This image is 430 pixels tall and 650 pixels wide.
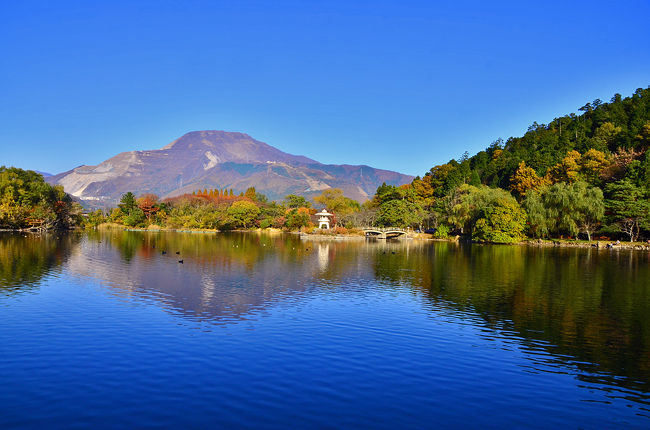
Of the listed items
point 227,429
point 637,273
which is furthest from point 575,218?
point 227,429

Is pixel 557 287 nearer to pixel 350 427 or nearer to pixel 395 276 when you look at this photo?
pixel 395 276

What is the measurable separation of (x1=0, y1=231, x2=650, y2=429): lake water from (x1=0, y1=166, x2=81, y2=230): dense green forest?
182 feet

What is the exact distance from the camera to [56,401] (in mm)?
11141

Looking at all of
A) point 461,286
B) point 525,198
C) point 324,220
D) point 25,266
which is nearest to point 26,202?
point 25,266

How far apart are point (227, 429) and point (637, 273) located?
39.1 metres

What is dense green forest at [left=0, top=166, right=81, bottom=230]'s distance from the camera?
249 feet

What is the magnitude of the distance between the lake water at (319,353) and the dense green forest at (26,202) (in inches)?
2179

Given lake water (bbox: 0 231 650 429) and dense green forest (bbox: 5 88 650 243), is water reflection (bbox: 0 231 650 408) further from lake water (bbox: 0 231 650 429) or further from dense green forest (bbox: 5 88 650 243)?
dense green forest (bbox: 5 88 650 243)

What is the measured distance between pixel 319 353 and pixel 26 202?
274 feet

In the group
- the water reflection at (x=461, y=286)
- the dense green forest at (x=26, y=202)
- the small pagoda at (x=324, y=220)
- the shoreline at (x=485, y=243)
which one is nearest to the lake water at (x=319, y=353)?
the water reflection at (x=461, y=286)

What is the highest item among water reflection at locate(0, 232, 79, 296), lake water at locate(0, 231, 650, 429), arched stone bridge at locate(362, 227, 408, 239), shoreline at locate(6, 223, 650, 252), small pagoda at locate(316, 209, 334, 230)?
small pagoda at locate(316, 209, 334, 230)


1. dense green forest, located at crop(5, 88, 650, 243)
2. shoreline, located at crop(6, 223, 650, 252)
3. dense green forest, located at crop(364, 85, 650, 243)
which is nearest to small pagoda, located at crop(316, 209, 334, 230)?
dense green forest, located at crop(5, 88, 650, 243)

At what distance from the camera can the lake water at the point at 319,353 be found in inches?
429

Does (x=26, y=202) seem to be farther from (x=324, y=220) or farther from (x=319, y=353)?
(x=319, y=353)
